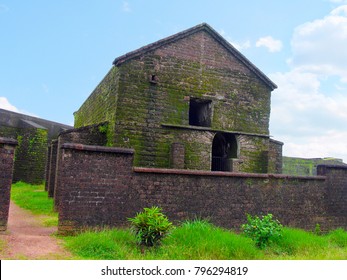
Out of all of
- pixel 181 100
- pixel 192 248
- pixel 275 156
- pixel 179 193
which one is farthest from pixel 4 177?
pixel 275 156

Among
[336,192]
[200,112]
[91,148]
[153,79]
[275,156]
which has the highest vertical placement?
[153,79]

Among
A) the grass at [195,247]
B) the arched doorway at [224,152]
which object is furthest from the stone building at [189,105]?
the grass at [195,247]

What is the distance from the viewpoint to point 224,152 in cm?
1482

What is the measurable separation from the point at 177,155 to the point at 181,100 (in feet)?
6.64

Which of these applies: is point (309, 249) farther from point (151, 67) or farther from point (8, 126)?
point (8, 126)

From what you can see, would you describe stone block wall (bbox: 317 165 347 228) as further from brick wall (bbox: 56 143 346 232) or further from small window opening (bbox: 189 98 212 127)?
small window opening (bbox: 189 98 212 127)

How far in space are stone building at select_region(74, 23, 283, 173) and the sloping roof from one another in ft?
0.11

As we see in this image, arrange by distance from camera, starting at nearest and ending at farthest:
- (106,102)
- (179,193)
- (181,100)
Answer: (179,193) < (181,100) < (106,102)

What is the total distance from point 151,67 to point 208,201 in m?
5.50

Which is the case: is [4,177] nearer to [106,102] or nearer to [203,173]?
[203,173]

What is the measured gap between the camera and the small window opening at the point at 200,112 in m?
13.9

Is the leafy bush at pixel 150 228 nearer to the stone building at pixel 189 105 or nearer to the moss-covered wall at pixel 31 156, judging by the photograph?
the stone building at pixel 189 105

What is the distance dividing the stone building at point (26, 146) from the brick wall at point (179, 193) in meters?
14.3

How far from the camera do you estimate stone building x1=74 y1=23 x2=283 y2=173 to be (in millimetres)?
12508
